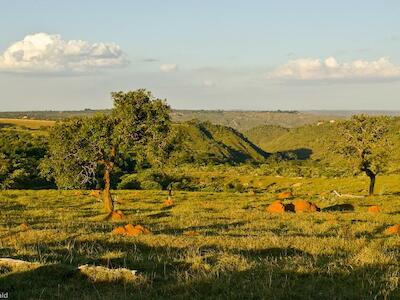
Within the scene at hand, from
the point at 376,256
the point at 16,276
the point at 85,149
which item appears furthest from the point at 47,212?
the point at 376,256

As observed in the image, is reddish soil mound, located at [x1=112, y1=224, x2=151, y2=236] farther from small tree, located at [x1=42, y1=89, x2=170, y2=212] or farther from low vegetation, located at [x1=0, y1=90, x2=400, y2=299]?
small tree, located at [x1=42, y1=89, x2=170, y2=212]

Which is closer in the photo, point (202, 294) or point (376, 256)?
point (202, 294)

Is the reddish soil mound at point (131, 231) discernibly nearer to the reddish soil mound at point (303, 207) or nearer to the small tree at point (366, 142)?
the reddish soil mound at point (303, 207)

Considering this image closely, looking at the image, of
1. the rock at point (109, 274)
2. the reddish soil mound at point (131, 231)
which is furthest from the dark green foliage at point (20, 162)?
the rock at point (109, 274)

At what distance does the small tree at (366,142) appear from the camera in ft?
177

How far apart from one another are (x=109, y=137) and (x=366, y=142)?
3362 cm

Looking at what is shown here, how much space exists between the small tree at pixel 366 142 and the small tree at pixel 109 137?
29.3 metres

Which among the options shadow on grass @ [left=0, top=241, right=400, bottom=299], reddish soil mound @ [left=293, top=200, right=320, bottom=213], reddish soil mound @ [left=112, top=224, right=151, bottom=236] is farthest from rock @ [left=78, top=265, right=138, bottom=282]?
reddish soil mound @ [left=293, top=200, right=320, bottom=213]

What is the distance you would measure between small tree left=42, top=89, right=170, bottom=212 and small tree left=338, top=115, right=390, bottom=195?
29.3 metres

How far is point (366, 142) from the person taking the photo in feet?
177

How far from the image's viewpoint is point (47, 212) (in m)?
36.1

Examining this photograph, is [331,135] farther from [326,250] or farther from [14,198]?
[326,250]

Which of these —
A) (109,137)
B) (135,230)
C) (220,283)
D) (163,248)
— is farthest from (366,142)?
(220,283)

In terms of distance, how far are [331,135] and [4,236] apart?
4555 cm
